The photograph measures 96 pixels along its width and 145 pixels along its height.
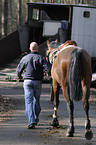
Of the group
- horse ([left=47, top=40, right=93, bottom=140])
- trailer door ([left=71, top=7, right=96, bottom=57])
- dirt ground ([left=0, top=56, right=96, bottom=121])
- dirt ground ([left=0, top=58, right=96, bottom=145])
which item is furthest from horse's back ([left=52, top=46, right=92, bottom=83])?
trailer door ([left=71, top=7, right=96, bottom=57])

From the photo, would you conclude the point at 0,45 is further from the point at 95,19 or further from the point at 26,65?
the point at 26,65

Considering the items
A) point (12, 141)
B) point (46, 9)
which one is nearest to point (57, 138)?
point (12, 141)

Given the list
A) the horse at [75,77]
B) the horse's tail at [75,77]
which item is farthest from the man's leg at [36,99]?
the horse's tail at [75,77]

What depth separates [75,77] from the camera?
473 cm

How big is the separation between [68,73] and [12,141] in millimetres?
1628

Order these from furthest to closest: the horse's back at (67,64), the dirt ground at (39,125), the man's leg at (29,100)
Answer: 1. the man's leg at (29,100)
2. the horse's back at (67,64)
3. the dirt ground at (39,125)

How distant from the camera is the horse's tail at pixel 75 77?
4734mm

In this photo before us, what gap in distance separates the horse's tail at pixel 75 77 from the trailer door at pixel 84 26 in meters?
9.46

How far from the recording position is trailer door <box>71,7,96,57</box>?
14008 mm

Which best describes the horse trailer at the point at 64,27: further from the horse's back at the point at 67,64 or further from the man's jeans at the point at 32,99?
the horse's back at the point at 67,64

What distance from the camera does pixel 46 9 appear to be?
54.9 ft

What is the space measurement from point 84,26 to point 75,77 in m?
9.94

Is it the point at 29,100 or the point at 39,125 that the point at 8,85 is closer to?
the point at 39,125

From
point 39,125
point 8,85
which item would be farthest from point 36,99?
point 8,85
